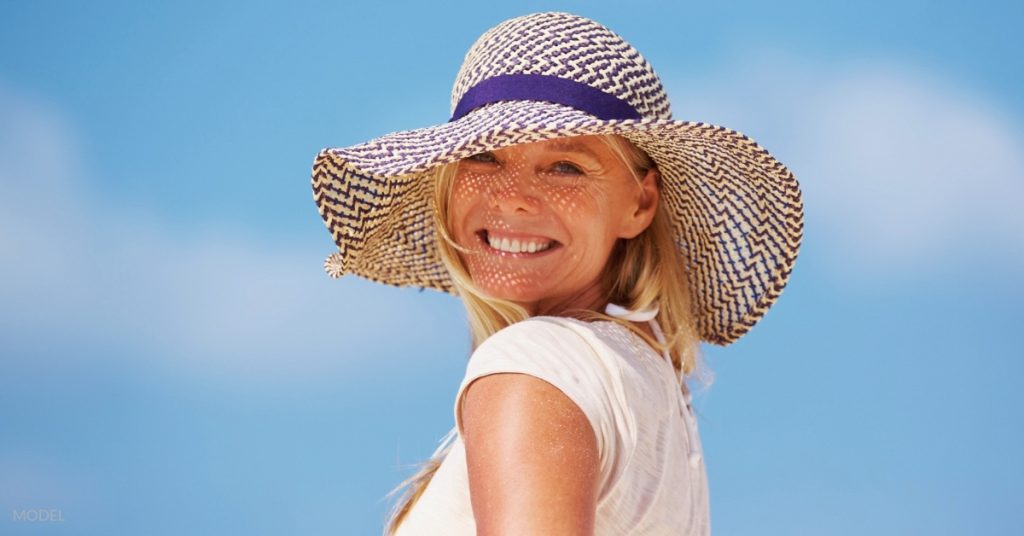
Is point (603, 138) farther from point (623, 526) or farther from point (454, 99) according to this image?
point (623, 526)

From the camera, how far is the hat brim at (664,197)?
1549 mm

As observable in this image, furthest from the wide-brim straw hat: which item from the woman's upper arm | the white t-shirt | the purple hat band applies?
the woman's upper arm

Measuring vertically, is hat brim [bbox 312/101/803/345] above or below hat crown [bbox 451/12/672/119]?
below

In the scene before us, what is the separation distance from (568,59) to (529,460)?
0.63 meters

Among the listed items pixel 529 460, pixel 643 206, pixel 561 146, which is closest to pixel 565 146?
pixel 561 146

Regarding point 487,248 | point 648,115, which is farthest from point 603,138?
point 487,248

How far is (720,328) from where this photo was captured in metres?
2.06

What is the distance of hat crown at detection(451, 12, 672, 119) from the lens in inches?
65.2

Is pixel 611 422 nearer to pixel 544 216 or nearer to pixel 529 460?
pixel 529 460

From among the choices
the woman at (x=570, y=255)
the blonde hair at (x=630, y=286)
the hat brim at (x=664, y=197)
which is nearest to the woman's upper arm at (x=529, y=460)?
the woman at (x=570, y=255)

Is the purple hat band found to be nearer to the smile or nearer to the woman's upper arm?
the smile

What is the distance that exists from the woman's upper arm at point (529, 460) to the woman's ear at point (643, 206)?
0.55 meters

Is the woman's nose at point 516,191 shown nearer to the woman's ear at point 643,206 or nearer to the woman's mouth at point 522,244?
the woman's mouth at point 522,244

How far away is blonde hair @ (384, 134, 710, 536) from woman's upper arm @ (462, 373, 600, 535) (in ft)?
1.53
